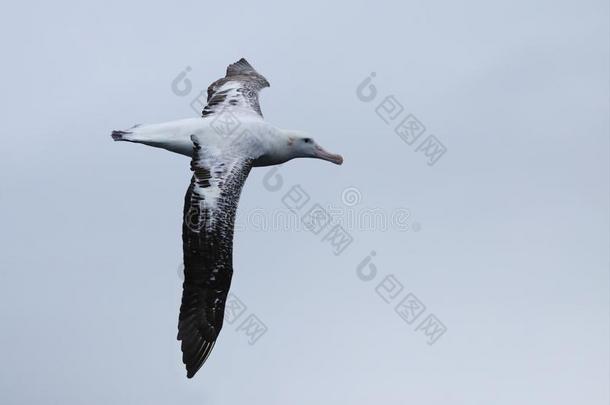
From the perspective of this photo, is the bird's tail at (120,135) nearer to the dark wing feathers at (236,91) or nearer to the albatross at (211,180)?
the albatross at (211,180)

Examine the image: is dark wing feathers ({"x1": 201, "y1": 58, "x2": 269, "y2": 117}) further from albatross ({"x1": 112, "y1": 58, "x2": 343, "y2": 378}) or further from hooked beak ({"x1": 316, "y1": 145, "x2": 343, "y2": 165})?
hooked beak ({"x1": 316, "y1": 145, "x2": 343, "y2": 165})

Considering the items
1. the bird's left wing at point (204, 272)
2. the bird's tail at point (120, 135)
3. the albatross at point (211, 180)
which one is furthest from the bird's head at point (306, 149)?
the bird's tail at point (120, 135)

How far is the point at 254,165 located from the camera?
18.7 m

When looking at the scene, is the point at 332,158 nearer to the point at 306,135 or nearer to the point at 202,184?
the point at 306,135

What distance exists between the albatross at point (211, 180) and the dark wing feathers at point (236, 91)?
87mm

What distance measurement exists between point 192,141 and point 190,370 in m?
3.48

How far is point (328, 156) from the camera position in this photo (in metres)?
20.0

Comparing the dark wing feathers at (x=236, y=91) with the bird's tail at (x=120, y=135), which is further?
the dark wing feathers at (x=236, y=91)

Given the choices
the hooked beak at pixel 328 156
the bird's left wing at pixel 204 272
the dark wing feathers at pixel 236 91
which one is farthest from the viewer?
the dark wing feathers at pixel 236 91

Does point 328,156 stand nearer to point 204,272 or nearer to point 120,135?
point 120,135

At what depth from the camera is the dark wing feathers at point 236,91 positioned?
797 inches

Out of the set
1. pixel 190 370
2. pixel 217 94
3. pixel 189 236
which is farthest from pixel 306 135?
pixel 190 370

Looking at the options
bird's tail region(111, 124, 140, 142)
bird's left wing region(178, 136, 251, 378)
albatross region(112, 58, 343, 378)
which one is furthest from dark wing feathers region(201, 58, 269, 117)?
bird's left wing region(178, 136, 251, 378)

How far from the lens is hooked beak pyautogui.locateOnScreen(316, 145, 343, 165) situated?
19.9m
